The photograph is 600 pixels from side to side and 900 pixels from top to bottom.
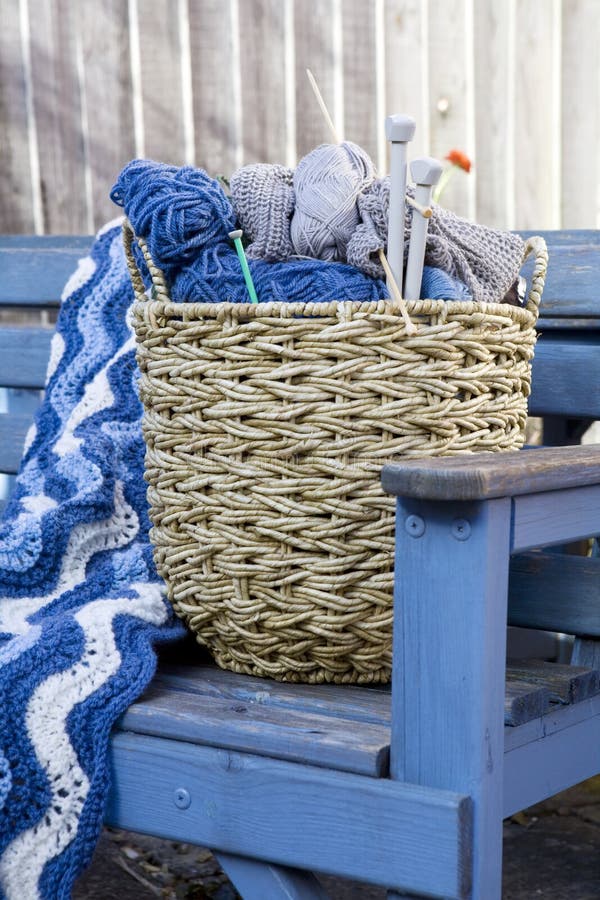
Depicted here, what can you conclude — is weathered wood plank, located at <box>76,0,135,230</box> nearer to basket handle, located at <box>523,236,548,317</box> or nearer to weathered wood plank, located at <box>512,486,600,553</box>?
basket handle, located at <box>523,236,548,317</box>

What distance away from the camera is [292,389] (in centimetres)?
114

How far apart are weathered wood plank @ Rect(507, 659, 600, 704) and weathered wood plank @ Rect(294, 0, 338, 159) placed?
1281mm

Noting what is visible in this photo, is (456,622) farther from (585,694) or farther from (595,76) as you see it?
(595,76)

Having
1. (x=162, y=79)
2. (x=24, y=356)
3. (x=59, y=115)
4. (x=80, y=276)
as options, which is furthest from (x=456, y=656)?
(x=59, y=115)

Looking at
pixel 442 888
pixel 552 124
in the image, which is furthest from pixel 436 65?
pixel 442 888

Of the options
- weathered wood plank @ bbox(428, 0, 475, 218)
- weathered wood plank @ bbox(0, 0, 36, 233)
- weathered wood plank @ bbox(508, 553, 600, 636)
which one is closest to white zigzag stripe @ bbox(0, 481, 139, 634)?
weathered wood plank @ bbox(508, 553, 600, 636)

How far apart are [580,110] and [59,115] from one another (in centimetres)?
113

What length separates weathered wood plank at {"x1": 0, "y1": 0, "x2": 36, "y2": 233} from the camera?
2592 millimetres

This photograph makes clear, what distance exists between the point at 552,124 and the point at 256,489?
4.27ft

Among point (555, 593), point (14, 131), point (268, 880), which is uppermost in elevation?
point (14, 131)

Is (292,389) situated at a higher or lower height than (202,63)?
lower

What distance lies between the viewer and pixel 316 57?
232 centimetres

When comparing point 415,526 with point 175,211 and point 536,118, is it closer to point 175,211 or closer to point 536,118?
point 175,211

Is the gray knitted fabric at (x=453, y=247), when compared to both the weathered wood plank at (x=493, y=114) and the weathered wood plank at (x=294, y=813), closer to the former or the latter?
the weathered wood plank at (x=294, y=813)
